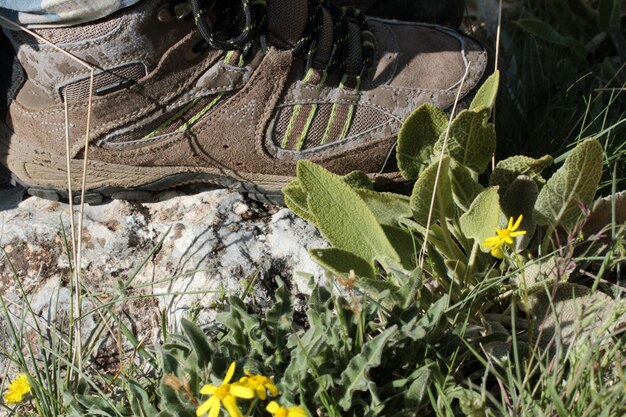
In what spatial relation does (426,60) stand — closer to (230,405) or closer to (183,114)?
(183,114)

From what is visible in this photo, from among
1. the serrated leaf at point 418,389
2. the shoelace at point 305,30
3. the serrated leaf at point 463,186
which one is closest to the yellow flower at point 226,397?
the serrated leaf at point 418,389

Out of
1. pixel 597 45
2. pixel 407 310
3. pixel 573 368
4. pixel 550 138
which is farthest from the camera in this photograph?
pixel 597 45

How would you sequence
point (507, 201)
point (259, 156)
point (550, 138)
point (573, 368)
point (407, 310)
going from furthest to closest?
1. point (550, 138)
2. point (259, 156)
3. point (507, 201)
4. point (407, 310)
5. point (573, 368)

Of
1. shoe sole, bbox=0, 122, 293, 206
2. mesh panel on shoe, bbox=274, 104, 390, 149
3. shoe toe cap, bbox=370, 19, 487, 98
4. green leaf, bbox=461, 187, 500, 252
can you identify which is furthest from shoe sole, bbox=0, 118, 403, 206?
green leaf, bbox=461, 187, 500, 252

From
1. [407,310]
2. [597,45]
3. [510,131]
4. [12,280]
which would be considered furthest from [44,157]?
[597,45]

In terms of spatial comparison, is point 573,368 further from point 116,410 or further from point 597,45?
point 597,45

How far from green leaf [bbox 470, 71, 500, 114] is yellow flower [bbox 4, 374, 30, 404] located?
1.00 m

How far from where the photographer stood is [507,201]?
161cm

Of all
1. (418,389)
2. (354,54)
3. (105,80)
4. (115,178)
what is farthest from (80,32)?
(418,389)

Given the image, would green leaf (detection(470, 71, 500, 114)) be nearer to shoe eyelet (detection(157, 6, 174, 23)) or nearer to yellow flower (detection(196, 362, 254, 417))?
shoe eyelet (detection(157, 6, 174, 23))

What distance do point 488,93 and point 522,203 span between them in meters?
0.24

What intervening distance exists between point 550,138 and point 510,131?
11 centimetres

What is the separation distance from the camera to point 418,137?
1.64 meters

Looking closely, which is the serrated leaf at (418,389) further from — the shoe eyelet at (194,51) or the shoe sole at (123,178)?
the shoe eyelet at (194,51)
